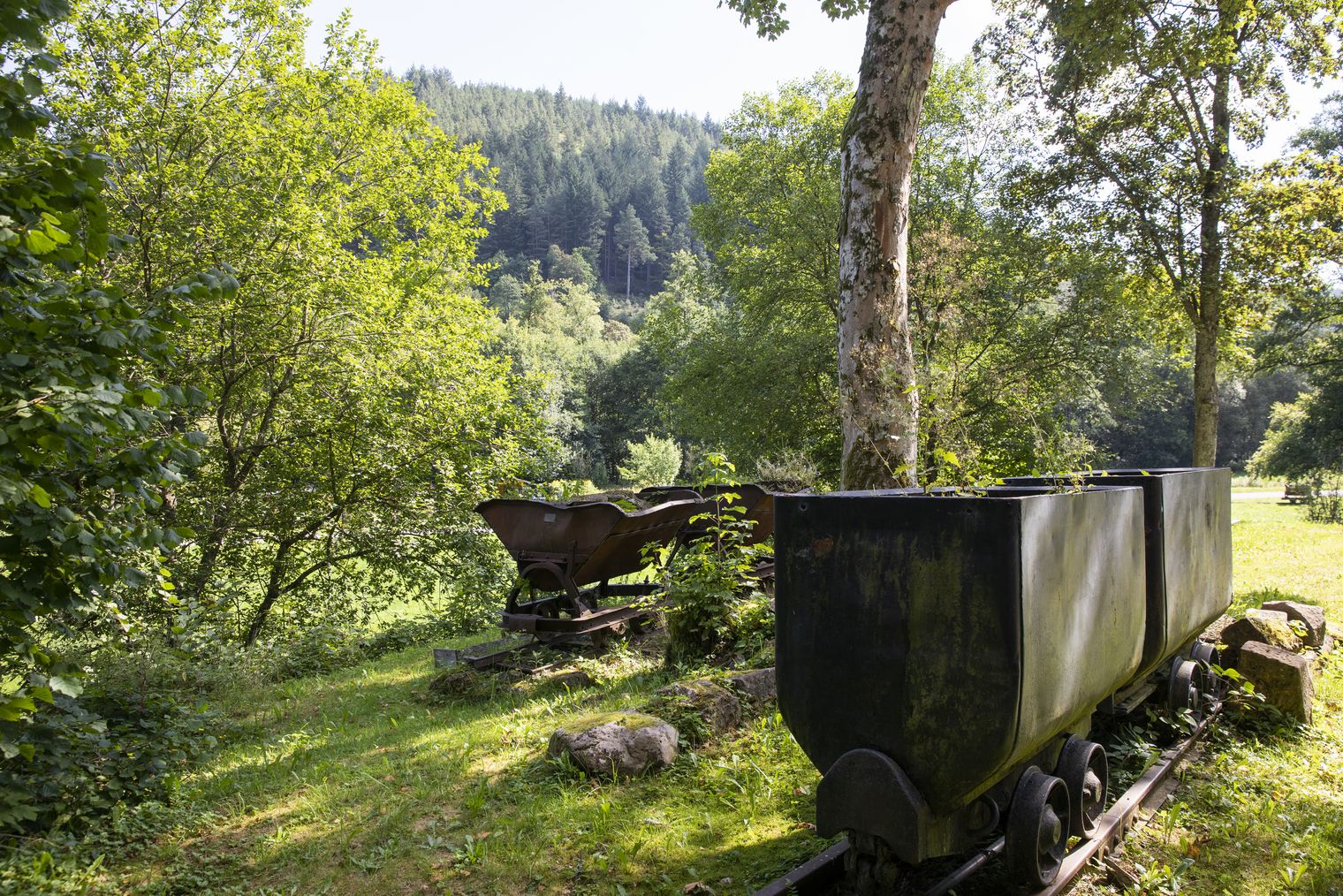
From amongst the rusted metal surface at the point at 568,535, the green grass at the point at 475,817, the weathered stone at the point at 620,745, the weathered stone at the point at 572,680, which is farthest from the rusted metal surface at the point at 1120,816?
the rusted metal surface at the point at 568,535

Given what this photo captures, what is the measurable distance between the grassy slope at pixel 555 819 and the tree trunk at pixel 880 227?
2.57 metres

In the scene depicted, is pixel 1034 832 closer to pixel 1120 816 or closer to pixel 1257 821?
pixel 1120 816

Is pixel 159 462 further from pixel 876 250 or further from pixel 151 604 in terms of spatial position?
pixel 151 604

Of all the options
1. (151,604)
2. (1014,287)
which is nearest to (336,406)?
(151,604)

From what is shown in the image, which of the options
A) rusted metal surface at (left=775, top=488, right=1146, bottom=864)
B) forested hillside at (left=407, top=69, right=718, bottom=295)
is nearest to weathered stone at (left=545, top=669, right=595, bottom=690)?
rusted metal surface at (left=775, top=488, right=1146, bottom=864)

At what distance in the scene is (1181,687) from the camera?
498cm

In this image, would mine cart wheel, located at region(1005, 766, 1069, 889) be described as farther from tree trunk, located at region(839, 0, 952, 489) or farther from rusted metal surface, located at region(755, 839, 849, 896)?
tree trunk, located at region(839, 0, 952, 489)

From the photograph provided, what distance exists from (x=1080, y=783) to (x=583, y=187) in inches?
5161

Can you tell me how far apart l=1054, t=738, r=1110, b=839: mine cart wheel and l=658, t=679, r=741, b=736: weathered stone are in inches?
91.0

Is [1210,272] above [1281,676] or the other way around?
above

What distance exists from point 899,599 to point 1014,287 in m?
18.0

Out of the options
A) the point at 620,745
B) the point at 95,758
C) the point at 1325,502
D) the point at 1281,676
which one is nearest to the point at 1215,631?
the point at 1281,676

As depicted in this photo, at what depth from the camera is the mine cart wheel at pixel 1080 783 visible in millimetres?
3385

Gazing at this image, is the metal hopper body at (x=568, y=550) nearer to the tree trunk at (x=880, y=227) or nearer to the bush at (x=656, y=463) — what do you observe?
the tree trunk at (x=880, y=227)
